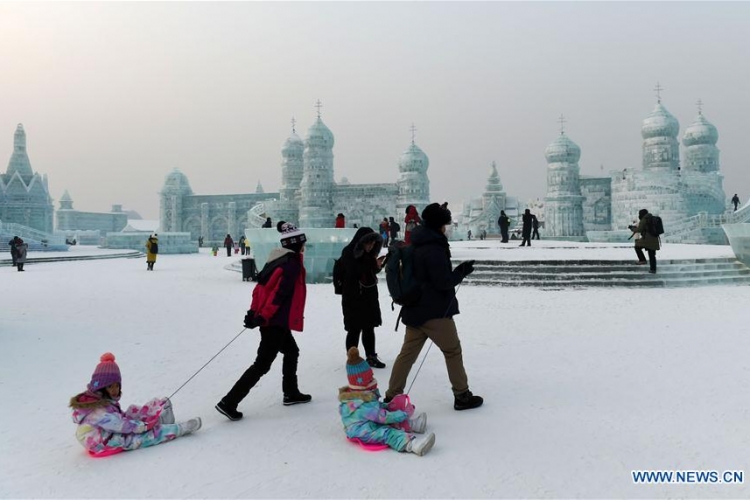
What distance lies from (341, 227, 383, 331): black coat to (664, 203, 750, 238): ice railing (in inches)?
1245

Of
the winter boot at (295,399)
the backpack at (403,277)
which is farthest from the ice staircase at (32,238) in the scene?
the backpack at (403,277)

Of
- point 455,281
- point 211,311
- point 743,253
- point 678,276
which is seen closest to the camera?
point 455,281

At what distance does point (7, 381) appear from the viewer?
15.4 ft

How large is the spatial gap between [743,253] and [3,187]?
171 feet

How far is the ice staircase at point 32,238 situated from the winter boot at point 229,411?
38.6 meters

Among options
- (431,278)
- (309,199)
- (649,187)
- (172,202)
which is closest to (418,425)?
(431,278)

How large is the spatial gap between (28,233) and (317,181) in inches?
979

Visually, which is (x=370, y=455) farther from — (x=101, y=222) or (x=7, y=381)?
(x=101, y=222)

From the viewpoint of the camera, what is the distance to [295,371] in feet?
13.2

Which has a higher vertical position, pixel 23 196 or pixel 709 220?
pixel 23 196

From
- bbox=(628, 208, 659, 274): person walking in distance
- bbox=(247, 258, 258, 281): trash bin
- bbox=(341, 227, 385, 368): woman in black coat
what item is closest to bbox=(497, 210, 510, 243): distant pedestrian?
bbox=(628, 208, 659, 274): person walking in distance

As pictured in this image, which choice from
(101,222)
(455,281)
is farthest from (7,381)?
(101,222)

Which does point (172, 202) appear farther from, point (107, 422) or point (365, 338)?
point (107, 422)

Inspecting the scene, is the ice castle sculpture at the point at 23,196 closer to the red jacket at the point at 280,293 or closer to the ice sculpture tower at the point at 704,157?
the red jacket at the point at 280,293
